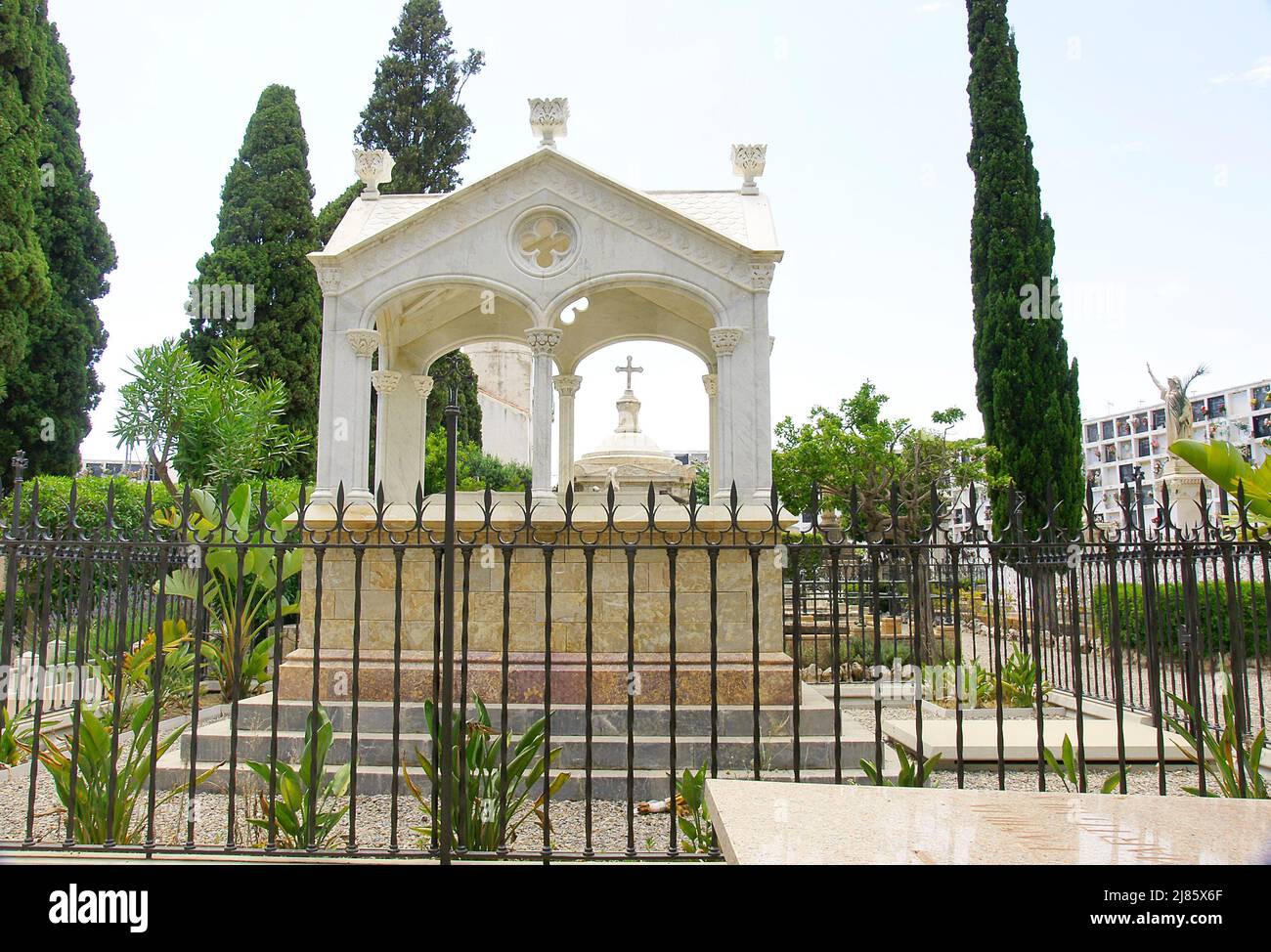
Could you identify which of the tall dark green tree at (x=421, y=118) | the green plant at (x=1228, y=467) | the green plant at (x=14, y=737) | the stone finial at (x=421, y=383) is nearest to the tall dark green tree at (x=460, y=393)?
the tall dark green tree at (x=421, y=118)

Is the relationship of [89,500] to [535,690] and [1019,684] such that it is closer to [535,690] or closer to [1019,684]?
[535,690]

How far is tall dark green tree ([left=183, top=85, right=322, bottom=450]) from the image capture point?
21312mm

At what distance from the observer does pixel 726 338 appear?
24.7ft

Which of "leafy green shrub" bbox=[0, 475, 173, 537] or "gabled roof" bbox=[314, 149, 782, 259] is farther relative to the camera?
"leafy green shrub" bbox=[0, 475, 173, 537]

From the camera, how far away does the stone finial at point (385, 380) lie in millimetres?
8875

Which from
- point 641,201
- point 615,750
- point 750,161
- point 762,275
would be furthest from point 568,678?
point 750,161

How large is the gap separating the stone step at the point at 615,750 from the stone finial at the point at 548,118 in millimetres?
5256

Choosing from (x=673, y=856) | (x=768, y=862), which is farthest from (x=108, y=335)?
(x=768, y=862)

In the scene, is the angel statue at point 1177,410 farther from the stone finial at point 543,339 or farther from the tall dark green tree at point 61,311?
the tall dark green tree at point 61,311

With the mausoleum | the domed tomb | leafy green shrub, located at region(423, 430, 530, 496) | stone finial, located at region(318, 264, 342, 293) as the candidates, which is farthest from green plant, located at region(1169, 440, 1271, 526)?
leafy green shrub, located at region(423, 430, 530, 496)

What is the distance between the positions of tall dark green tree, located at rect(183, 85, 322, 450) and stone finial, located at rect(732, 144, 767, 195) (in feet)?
50.1

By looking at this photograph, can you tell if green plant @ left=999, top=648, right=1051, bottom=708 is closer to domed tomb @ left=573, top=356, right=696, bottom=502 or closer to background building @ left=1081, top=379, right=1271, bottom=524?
domed tomb @ left=573, top=356, right=696, bottom=502
